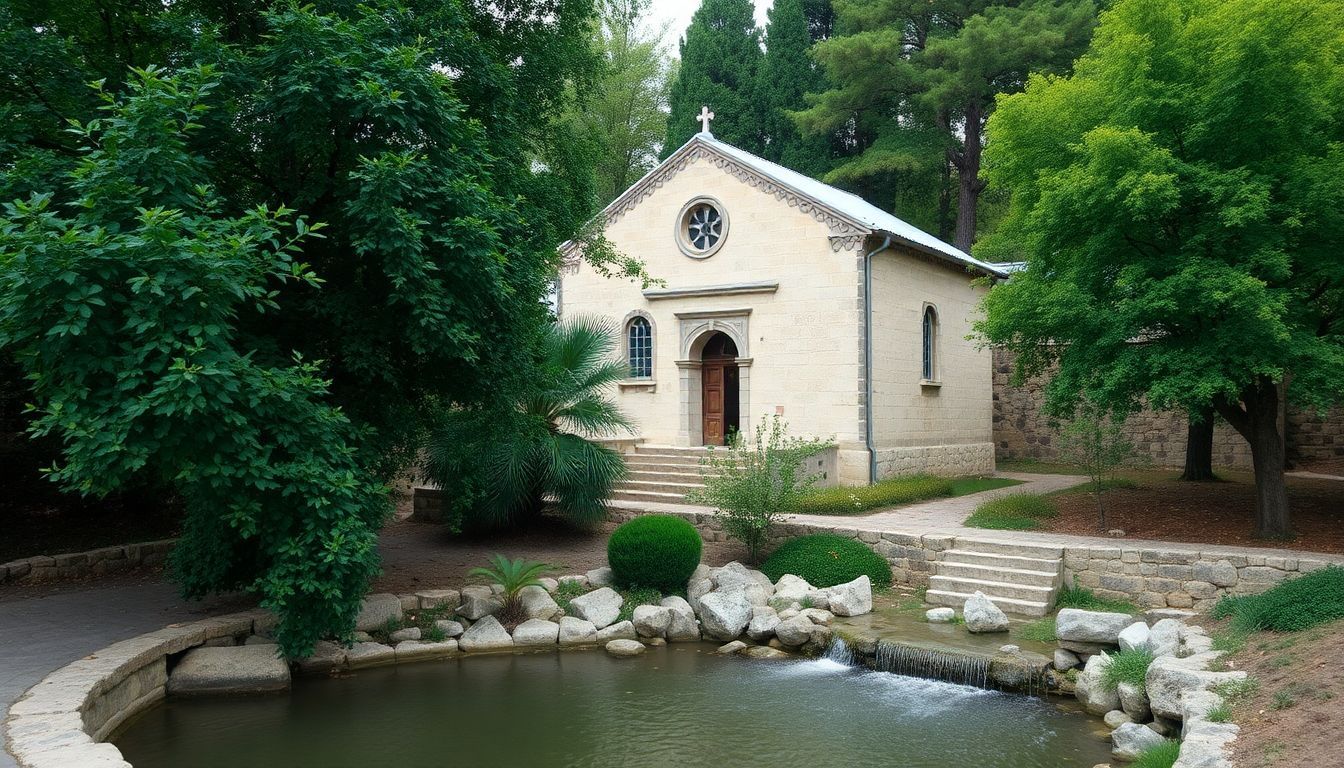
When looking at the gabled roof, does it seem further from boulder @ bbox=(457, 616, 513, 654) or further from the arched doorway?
boulder @ bbox=(457, 616, 513, 654)

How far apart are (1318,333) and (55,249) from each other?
13893 millimetres

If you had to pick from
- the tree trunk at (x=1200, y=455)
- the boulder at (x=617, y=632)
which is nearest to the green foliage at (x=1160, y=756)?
the boulder at (x=617, y=632)

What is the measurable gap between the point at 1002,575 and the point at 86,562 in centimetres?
1164

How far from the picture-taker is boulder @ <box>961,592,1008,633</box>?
10.3 meters

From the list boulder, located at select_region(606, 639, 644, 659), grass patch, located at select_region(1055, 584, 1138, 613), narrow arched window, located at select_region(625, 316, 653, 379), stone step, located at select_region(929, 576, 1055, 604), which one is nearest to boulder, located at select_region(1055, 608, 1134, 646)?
grass patch, located at select_region(1055, 584, 1138, 613)

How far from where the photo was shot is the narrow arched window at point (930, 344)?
20359 mm

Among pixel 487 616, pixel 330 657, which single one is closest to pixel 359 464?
pixel 330 657

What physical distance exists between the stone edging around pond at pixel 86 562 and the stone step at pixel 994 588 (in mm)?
9888

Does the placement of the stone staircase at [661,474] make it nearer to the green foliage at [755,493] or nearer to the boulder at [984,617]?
the green foliage at [755,493]

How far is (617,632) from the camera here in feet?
35.4

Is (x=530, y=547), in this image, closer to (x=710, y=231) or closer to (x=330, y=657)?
(x=330, y=657)

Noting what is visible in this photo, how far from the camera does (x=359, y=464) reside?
27.9 ft

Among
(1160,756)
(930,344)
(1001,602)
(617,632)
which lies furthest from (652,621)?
(930,344)

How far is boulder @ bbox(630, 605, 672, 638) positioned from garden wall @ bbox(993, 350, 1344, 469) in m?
10.5
